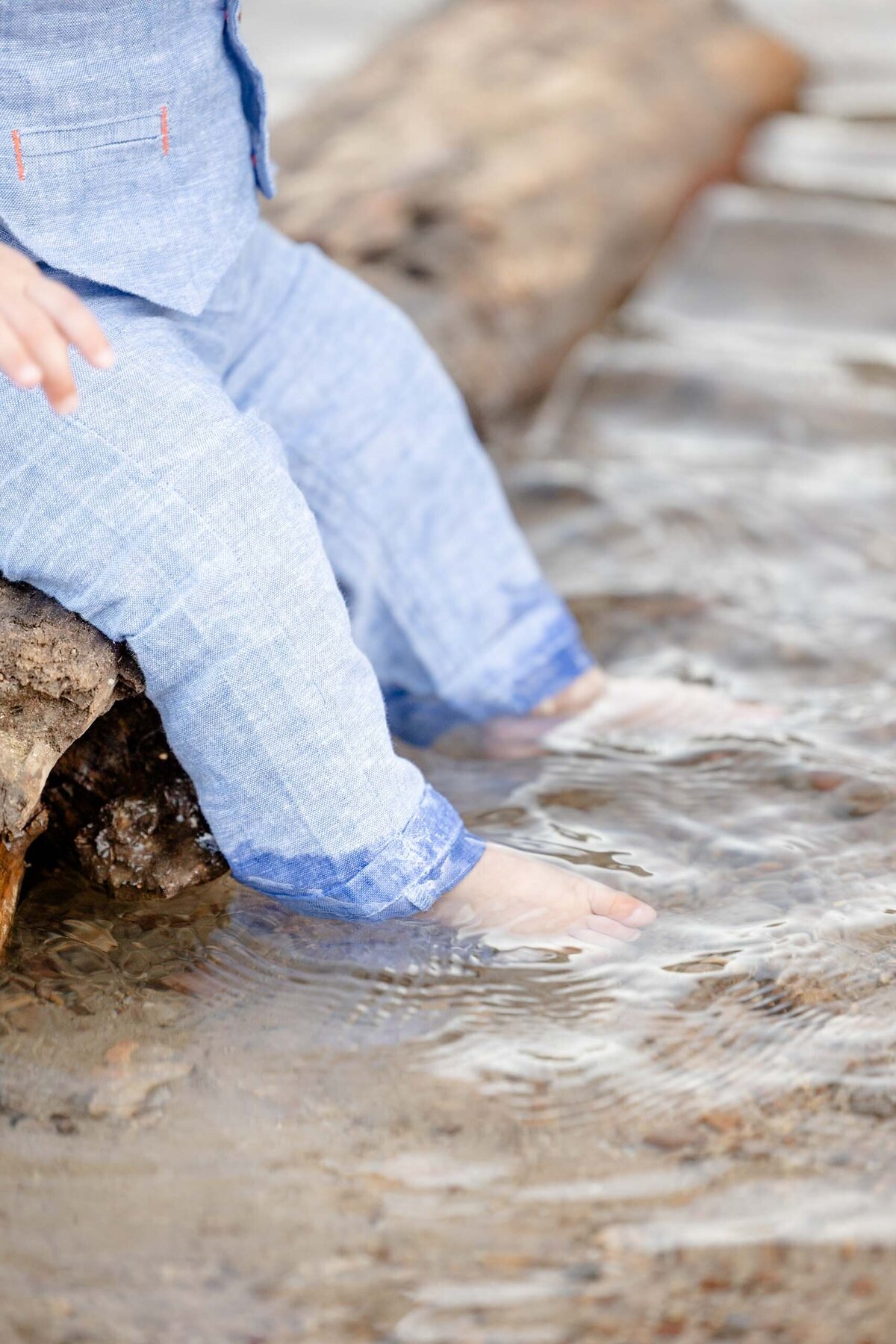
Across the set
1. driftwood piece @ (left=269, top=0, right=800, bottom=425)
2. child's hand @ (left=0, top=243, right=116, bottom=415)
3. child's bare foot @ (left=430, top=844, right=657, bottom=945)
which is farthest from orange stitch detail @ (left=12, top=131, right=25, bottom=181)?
driftwood piece @ (left=269, top=0, right=800, bottom=425)

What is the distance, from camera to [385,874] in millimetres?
1550

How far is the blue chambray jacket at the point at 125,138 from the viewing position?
1447 millimetres

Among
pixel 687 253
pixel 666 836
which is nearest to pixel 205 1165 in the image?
pixel 666 836

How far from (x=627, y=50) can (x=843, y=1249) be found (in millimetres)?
3407

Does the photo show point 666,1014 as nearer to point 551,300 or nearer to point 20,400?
point 20,400

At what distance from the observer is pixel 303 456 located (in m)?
1.86

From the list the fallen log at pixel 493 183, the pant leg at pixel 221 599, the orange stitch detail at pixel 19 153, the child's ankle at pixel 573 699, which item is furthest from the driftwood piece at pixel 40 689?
the child's ankle at pixel 573 699

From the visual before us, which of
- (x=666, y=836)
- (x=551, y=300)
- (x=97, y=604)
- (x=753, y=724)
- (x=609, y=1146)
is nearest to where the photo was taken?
(x=609, y=1146)

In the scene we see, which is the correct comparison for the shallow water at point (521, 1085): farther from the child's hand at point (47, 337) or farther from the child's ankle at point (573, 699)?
the child's hand at point (47, 337)

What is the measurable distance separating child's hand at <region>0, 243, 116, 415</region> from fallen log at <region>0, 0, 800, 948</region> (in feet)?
1.59

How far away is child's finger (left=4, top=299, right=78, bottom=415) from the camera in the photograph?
1246 mm

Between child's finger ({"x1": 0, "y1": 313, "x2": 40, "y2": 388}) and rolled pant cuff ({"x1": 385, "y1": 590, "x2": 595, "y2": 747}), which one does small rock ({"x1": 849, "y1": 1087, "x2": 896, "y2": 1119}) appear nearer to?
rolled pant cuff ({"x1": 385, "y1": 590, "x2": 595, "y2": 747})

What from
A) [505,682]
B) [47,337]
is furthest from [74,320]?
[505,682]

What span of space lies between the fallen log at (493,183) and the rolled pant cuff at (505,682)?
47cm
